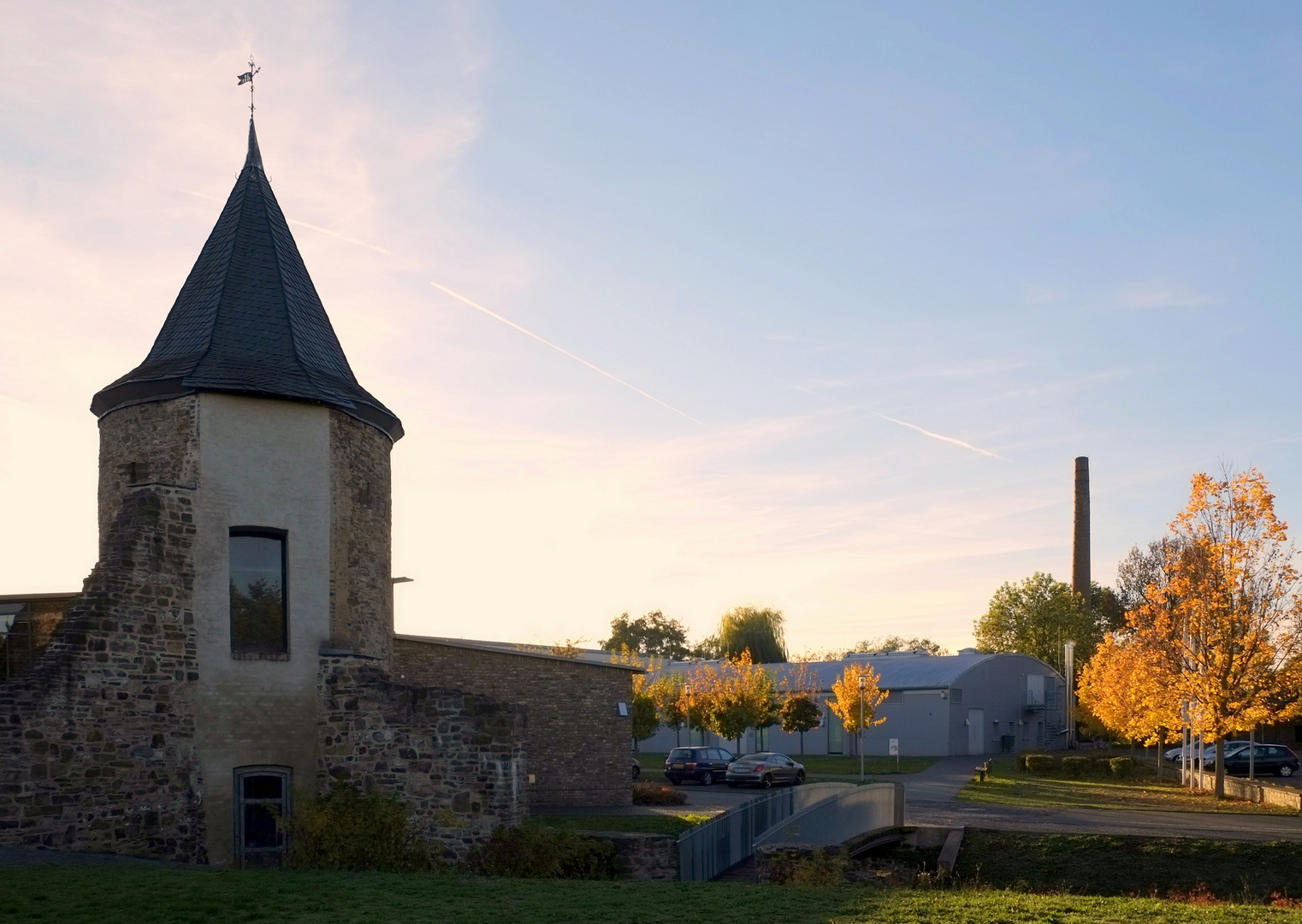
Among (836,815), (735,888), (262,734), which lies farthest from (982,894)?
(262,734)

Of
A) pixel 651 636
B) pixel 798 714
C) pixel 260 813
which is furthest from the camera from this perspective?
pixel 651 636

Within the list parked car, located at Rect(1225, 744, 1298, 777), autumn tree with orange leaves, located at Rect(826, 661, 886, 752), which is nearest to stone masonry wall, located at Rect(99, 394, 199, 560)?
autumn tree with orange leaves, located at Rect(826, 661, 886, 752)

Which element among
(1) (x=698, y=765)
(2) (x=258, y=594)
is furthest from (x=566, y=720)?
(1) (x=698, y=765)

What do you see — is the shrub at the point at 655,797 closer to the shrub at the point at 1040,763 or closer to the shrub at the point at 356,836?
the shrub at the point at 356,836

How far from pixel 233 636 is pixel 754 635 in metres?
59.3

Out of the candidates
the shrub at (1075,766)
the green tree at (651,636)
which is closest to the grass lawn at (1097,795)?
the shrub at (1075,766)

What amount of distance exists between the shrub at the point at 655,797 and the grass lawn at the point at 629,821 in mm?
3206

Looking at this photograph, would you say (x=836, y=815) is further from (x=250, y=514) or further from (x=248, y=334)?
(x=248, y=334)

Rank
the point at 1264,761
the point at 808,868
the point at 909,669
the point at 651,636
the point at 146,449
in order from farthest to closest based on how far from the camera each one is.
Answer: the point at 651,636, the point at 909,669, the point at 1264,761, the point at 146,449, the point at 808,868

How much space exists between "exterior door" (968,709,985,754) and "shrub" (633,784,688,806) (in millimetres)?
30180

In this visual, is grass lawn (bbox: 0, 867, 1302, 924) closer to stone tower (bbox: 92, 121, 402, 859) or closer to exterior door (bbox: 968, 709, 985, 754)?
stone tower (bbox: 92, 121, 402, 859)

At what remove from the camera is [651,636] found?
111250 millimetres

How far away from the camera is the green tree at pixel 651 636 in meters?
111

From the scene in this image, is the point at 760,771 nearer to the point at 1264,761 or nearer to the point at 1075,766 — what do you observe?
the point at 1075,766
